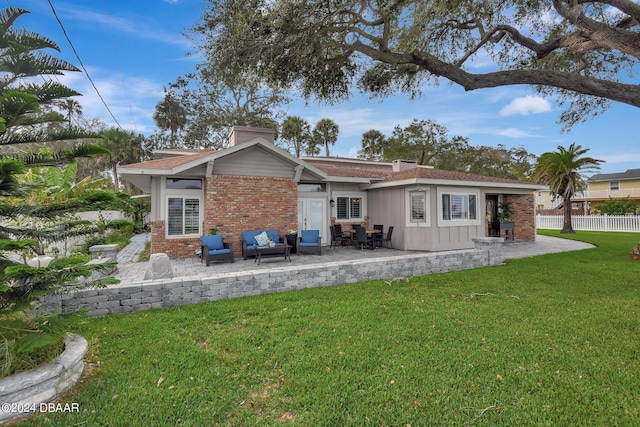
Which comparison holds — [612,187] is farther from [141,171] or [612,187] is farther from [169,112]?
[169,112]

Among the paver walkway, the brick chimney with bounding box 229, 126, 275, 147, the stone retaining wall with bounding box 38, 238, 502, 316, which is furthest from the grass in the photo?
the brick chimney with bounding box 229, 126, 275, 147

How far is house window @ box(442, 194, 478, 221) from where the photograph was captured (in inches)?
500

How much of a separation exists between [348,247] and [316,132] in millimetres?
22901

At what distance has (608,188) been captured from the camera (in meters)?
32.4

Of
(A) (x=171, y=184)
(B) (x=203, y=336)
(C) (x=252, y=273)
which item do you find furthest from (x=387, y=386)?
(A) (x=171, y=184)

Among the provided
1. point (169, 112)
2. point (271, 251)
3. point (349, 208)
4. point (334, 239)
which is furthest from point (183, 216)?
point (169, 112)

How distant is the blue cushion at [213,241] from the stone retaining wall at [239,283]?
11.4ft

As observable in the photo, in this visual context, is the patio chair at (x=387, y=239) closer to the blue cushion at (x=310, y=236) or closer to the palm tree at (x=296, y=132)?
the blue cushion at (x=310, y=236)

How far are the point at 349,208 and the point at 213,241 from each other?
6.77m

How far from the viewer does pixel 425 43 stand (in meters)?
9.05

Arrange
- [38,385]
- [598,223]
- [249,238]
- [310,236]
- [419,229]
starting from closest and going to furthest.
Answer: [38,385] → [249,238] → [310,236] → [419,229] → [598,223]

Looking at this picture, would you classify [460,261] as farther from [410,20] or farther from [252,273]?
[410,20]

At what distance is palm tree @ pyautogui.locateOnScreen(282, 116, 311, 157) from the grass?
2640cm

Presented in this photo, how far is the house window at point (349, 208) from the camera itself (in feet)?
46.6
